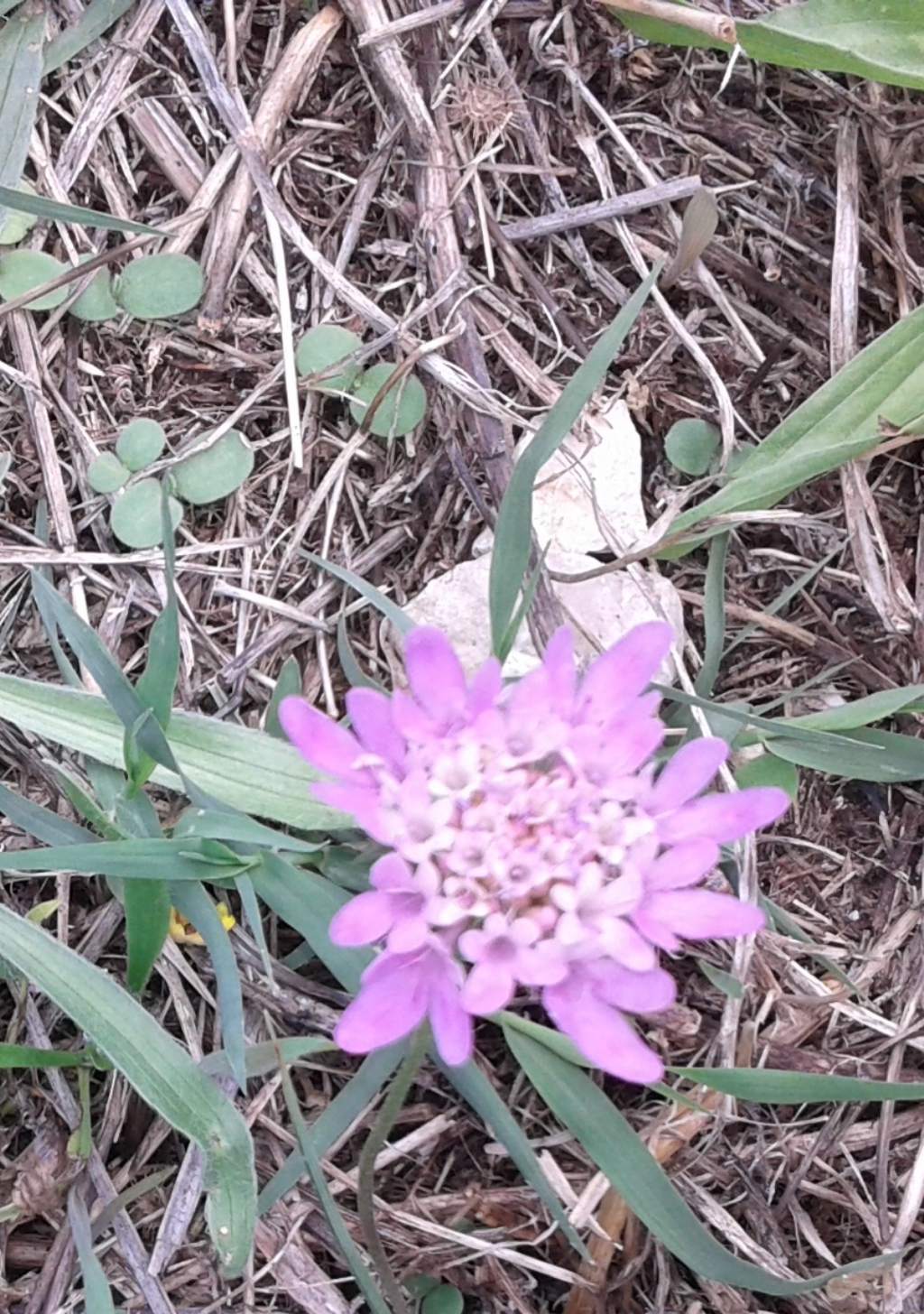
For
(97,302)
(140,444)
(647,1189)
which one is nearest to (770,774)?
(647,1189)

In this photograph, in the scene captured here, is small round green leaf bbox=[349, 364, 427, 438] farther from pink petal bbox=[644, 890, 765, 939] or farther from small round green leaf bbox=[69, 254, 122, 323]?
pink petal bbox=[644, 890, 765, 939]

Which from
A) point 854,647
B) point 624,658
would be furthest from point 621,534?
point 624,658

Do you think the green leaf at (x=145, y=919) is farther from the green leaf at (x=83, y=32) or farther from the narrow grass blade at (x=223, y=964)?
the green leaf at (x=83, y=32)

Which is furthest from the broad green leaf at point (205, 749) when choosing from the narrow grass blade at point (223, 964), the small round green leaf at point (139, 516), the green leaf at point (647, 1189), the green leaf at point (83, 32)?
the green leaf at point (83, 32)

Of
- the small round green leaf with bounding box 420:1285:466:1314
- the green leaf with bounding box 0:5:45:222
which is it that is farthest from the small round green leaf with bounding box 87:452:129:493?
the small round green leaf with bounding box 420:1285:466:1314

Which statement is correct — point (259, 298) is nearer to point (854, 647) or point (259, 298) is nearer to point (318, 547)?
point (318, 547)

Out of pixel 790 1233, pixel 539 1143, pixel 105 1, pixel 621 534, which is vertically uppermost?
pixel 105 1

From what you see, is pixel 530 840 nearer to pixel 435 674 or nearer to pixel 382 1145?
pixel 435 674
